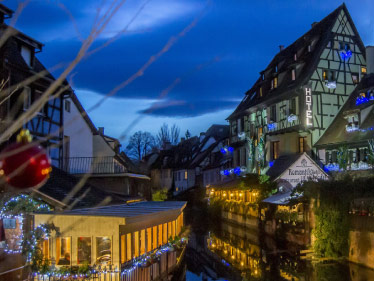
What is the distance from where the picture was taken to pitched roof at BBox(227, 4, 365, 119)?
3098 centimetres

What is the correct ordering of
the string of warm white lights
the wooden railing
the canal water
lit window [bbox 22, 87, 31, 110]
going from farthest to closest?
the wooden railing
lit window [bbox 22, 87, 31, 110]
the canal water
the string of warm white lights

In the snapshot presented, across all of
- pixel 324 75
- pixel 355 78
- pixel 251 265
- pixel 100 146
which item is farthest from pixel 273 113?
A: pixel 251 265

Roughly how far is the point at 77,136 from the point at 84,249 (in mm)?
13867

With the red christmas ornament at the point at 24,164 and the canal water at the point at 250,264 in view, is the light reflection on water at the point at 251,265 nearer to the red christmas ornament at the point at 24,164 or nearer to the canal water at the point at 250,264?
the canal water at the point at 250,264

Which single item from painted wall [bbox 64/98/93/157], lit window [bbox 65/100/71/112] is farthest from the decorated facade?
lit window [bbox 65/100/71/112]

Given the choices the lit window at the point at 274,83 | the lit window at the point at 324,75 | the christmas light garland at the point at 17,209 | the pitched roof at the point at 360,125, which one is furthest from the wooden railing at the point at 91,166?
the lit window at the point at 324,75

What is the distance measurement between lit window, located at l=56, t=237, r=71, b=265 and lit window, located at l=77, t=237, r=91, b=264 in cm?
32

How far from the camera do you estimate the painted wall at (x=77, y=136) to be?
24.5 m

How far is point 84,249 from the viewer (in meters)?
12.6

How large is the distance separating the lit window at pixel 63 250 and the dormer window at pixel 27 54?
31.5ft

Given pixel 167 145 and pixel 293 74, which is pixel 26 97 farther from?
pixel 167 145

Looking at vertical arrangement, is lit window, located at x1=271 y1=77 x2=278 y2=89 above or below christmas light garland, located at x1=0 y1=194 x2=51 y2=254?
above

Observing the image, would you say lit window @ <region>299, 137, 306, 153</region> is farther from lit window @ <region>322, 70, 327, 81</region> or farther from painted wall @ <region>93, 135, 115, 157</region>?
painted wall @ <region>93, 135, 115, 157</region>

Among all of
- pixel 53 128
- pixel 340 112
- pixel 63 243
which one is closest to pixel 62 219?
pixel 63 243
